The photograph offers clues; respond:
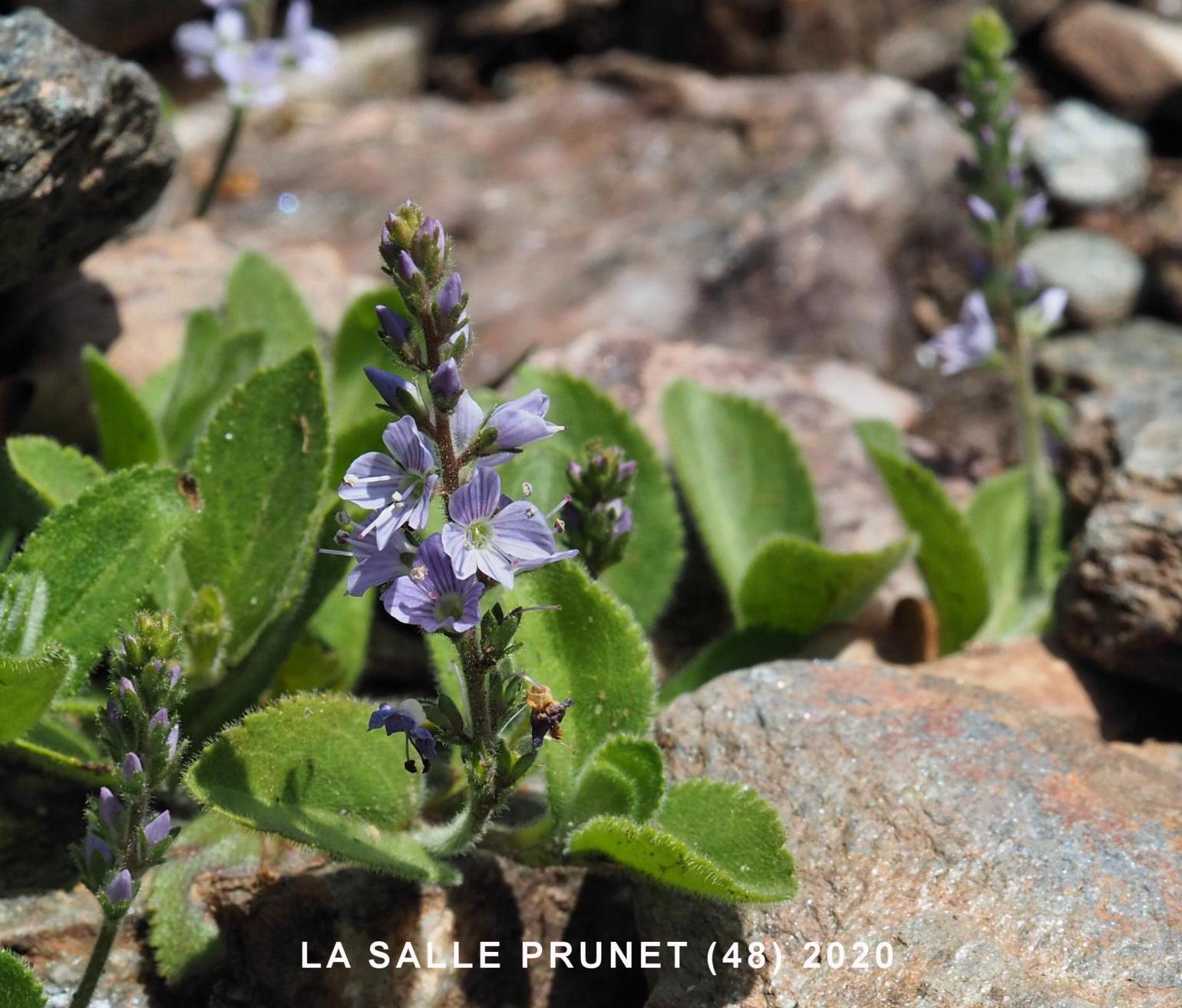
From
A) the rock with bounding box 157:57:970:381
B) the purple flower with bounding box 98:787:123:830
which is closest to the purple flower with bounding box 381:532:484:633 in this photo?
the purple flower with bounding box 98:787:123:830

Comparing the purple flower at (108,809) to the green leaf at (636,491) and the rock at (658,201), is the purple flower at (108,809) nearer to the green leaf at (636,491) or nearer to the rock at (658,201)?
the green leaf at (636,491)

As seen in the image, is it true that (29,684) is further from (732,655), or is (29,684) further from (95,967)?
(732,655)

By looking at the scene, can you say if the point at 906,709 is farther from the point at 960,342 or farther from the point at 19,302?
the point at 19,302

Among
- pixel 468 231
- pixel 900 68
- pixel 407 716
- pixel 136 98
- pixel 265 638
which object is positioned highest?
pixel 136 98

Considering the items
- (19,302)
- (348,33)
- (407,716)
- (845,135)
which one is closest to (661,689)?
(407,716)

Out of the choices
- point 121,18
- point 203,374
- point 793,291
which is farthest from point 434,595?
point 121,18

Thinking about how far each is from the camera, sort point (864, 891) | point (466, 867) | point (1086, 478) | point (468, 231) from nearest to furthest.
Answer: point (864, 891) < point (466, 867) < point (1086, 478) < point (468, 231)

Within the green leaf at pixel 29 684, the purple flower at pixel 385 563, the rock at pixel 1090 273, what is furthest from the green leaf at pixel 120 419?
the rock at pixel 1090 273
